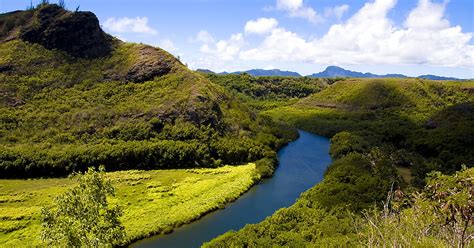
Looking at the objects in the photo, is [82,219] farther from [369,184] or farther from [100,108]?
[100,108]

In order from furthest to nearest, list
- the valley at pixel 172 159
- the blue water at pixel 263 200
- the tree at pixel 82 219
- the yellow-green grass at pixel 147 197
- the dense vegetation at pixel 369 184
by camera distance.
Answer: the yellow-green grass at pixel 147 197
the blue water at pixel 263 200
the valley at pixel 172 159
the tree at pixel 82 219
the dense vegetation at pixel 369 184

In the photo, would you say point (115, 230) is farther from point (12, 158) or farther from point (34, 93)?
point (34, 93)

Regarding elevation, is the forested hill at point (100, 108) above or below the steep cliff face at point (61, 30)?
below

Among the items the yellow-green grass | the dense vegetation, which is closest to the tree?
the dense vegetation

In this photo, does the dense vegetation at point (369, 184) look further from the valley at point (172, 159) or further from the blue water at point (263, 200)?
the blue water at point (263, 200)

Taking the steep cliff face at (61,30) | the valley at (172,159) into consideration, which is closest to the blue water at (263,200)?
the valley at (172,159)

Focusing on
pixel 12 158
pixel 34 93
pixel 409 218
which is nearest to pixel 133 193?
pixel 12 158

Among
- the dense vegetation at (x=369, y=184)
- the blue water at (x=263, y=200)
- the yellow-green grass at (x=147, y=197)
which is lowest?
the blue water at (x=263, y=200)

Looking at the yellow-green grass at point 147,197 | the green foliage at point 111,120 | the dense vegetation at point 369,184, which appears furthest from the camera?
the green foliage at point 111,120
